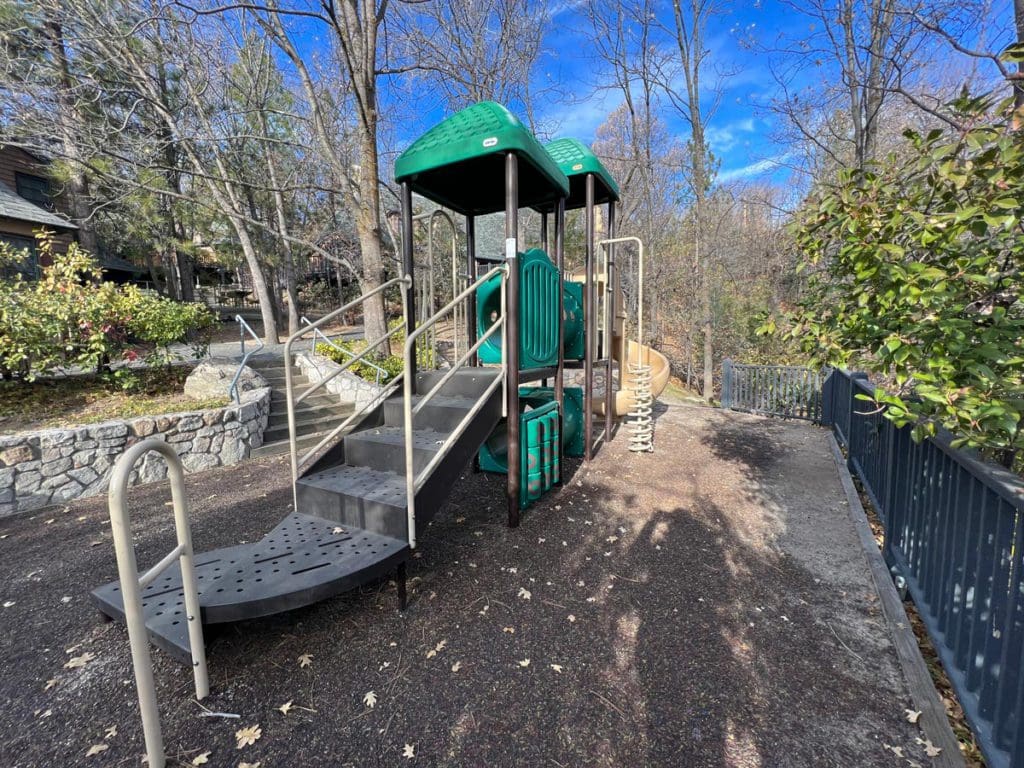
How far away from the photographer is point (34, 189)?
1494cm

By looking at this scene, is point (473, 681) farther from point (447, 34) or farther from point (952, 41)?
point (447, 34)

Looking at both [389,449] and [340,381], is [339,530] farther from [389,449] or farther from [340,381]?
[340,381]

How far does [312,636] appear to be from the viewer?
96.8 inches

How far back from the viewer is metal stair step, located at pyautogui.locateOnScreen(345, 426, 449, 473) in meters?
3.04

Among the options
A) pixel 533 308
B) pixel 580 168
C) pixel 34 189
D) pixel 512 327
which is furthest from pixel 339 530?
pixel 34 189

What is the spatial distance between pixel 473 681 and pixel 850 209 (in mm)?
2705

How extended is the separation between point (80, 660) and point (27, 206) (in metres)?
16.8

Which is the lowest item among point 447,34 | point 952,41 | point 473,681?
point 473,681

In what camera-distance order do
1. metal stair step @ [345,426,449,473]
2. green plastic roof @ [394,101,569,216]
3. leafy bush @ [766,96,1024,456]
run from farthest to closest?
1. green plastic roof @ [394,101,569,216]
2. metal stair step @ [345,426,449,473]
3. leafy bush @ [766,96,1024,456]

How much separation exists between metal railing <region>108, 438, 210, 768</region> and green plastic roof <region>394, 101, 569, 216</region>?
9.14 ft

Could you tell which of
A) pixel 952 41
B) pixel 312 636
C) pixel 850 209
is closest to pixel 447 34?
pixel 952 41

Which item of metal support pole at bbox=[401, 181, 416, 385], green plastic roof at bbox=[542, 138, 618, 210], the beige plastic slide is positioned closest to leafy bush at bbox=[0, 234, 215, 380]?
metal support pole at bbox=[401, 181, 416, 385]

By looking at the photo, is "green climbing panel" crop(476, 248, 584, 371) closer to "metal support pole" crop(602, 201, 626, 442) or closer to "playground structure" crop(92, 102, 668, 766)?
"playground structure" crop(92, 102, 668, 766)

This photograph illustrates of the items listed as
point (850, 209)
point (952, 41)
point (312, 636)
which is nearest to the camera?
point (850, 209)
